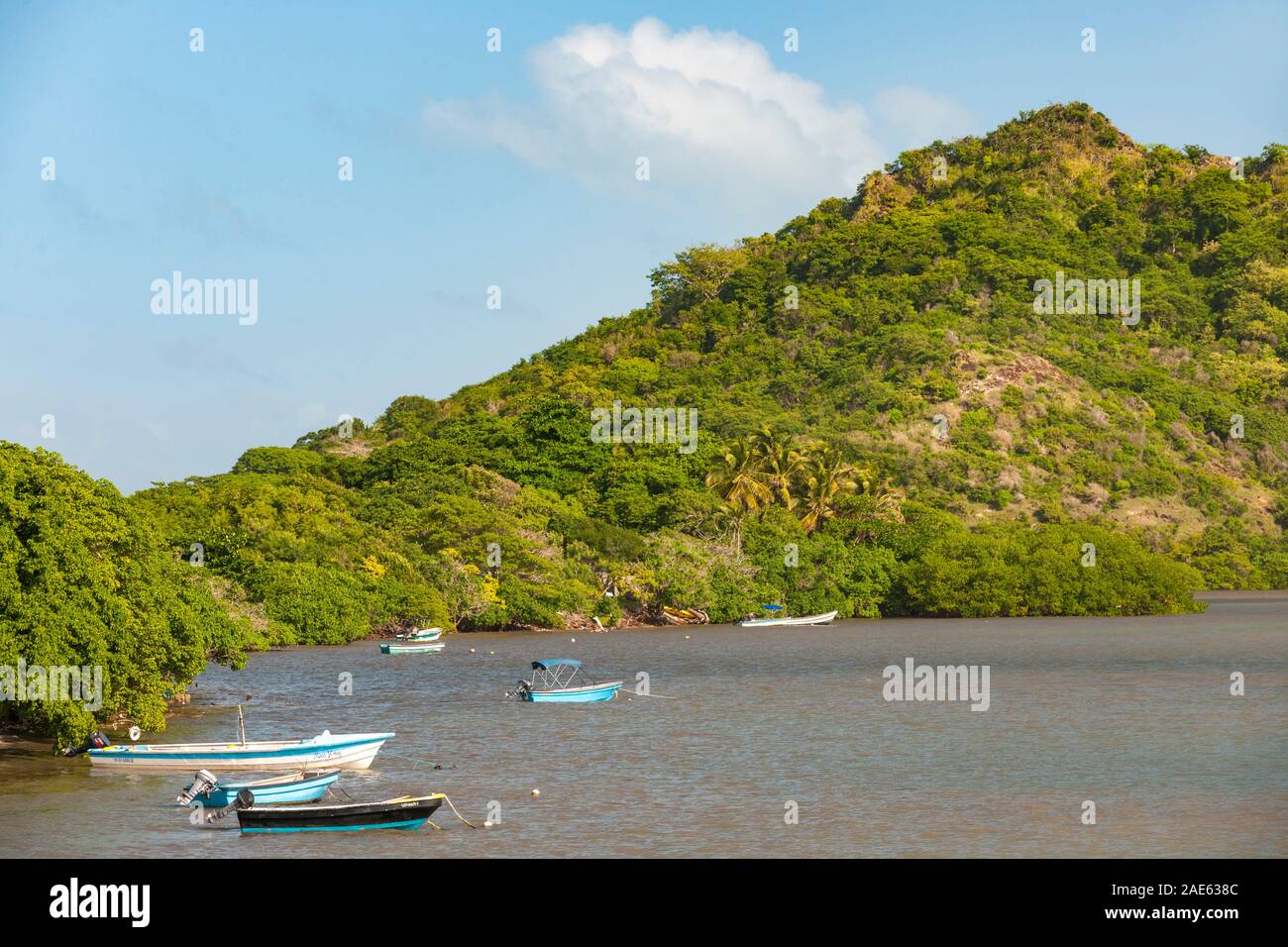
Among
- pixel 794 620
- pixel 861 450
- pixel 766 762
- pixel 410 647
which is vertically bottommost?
pixel 766 762

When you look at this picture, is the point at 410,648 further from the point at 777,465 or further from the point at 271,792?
the point at 271,792

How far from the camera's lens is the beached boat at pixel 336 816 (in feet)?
82.4

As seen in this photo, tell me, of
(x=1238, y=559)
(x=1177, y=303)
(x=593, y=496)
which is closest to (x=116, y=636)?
(x=593, y=496)

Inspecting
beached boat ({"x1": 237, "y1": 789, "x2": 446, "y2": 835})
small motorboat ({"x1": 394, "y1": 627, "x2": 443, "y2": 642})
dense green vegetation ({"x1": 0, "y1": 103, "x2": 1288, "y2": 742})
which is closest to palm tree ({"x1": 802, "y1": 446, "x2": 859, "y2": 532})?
dense green vegetation ({"x1": 0, "y1": 103, "x2": 1288, "y2": 742})

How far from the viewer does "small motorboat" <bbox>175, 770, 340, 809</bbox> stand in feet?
87.6

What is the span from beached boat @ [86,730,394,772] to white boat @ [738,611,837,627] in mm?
55971

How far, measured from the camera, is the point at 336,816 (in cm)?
2511

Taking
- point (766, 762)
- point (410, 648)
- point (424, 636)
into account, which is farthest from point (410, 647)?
point (766, 762)

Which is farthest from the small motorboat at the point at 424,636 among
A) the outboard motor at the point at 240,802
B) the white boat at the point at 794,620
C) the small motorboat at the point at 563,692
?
the outboard motor at the point at 240,802

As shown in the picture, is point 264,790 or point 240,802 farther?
point 264,790

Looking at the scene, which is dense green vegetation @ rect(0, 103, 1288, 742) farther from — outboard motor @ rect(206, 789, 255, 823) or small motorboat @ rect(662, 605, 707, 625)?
outboard motor @ rect(206, 789, 255, 823)

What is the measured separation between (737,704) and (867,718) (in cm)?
532

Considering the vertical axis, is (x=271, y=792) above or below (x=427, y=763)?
above
